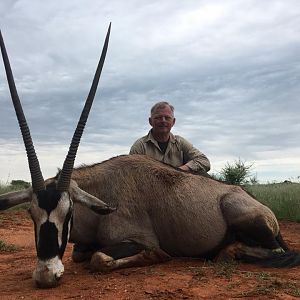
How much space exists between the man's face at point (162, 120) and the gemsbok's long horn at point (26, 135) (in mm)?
3224

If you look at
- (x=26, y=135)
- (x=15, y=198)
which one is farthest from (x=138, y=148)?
(x=15, y=198)

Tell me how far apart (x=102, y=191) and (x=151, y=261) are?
104 centimetres

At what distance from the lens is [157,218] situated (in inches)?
243

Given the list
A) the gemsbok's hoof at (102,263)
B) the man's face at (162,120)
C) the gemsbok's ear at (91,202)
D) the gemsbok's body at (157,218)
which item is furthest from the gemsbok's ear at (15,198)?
the man's face at (162,120)

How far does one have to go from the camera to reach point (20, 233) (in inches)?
420

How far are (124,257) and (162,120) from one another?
3155 millimetres

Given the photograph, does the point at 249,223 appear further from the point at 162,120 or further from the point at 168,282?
the point at 162,120

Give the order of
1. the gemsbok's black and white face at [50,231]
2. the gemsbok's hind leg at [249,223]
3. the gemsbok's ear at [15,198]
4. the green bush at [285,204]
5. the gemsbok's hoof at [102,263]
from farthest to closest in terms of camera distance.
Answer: the green bush at [285,204] → the gemsbok's hind leg at [249,223] → the gemsbok's hoof at [102,263] → the gemsbok's ear at [15,198] → the gemsbok's black and white face at [50,231]

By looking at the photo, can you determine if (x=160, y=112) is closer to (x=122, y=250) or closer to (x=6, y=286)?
(x=122, y=250)

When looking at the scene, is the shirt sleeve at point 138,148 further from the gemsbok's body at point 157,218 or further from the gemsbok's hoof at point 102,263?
the gemsbok's hoof at point 102,263

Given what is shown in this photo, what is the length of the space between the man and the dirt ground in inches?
103

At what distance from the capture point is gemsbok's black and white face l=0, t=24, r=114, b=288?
4.77 m

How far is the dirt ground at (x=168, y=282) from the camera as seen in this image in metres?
4.44

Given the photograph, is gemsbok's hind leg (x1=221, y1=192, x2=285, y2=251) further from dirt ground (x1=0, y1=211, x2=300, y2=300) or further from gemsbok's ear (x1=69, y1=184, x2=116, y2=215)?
gemsbok's ear (x1=69, y1=184, x2=116, y2=215)
